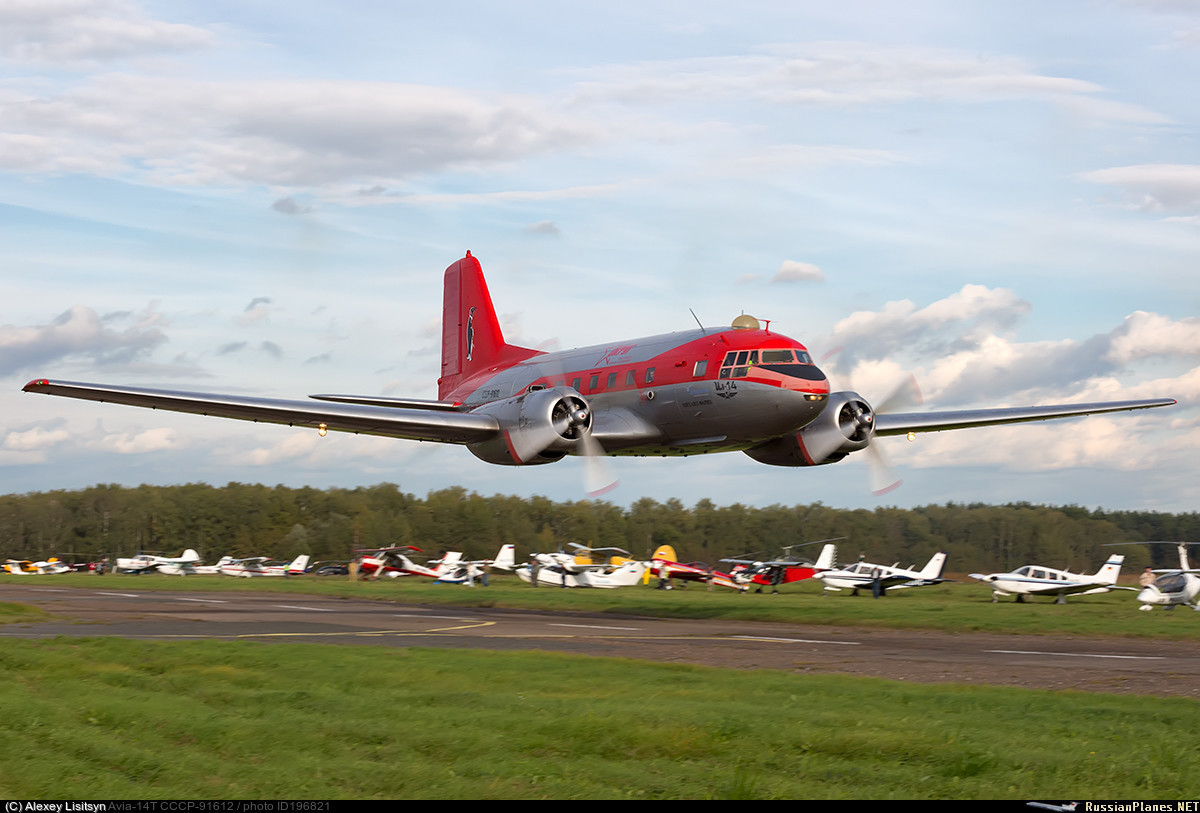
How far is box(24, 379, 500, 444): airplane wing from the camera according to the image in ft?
92.0

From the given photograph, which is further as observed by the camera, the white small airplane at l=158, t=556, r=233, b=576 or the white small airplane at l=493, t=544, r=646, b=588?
the white small airplane at l=158, t=556, r=233, b=576

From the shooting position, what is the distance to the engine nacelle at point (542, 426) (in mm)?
31547

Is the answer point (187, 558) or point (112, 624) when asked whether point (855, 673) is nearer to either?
point (112, 624)

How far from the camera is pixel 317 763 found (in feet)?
35.3

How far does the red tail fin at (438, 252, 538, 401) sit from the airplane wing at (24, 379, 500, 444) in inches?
375

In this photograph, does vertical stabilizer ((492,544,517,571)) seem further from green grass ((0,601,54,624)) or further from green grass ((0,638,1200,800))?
green grass ((0,638,1200,800))

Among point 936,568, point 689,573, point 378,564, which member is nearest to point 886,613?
point 936,568

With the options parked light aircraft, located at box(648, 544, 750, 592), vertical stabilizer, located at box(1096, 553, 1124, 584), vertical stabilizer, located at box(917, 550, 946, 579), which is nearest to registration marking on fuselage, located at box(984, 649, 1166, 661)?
vertical stabilizer, located at box(1096, 553, 1124, 584)

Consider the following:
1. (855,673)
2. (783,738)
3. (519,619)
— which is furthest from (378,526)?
(783,738)

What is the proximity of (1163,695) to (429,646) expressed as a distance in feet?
49.9

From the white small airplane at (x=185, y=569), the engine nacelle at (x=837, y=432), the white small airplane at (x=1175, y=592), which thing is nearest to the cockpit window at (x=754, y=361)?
the engine nacelle at (x=837, y=432)

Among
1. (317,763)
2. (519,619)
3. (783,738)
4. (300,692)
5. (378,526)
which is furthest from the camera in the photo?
(378,526)

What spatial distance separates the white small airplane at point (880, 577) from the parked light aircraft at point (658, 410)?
2753 centimetres

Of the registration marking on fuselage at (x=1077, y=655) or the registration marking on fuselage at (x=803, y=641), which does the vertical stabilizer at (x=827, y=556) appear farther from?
the registration marking on fuselage at (x=1077, y=655)
